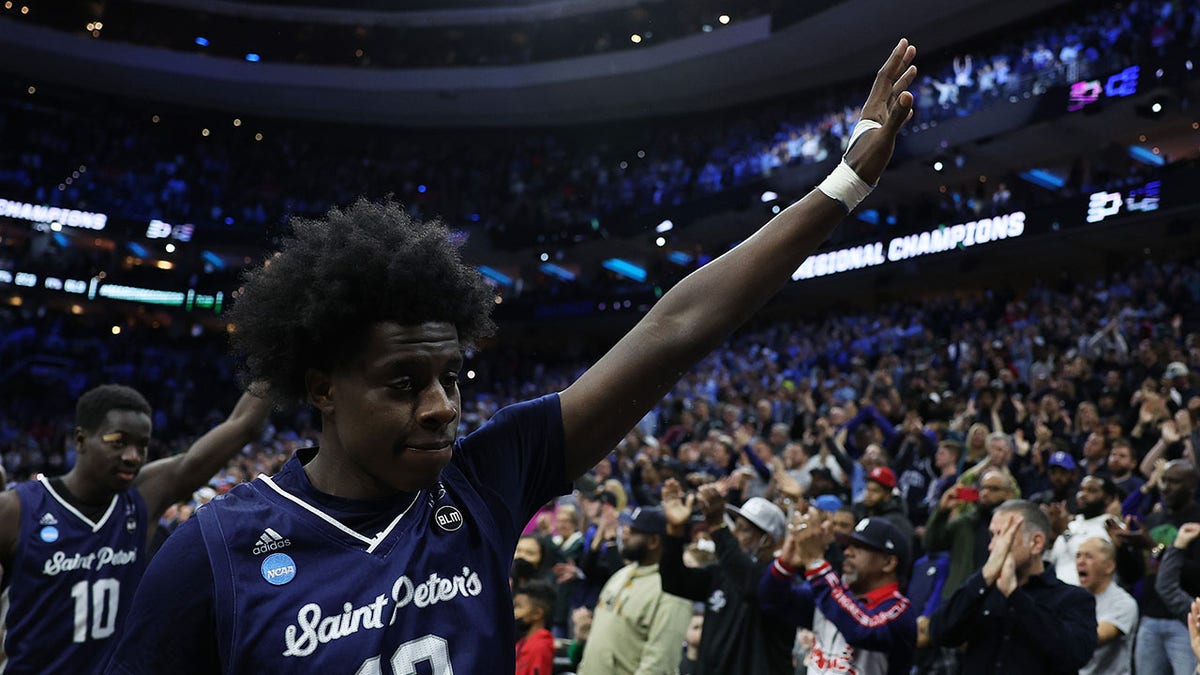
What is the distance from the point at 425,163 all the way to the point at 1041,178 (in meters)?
17.6

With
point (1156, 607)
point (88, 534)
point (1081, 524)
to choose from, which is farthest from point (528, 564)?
point (1156, 607)

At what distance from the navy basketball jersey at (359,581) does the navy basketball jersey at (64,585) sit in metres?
2.50

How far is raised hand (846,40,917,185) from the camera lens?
6.63 feet

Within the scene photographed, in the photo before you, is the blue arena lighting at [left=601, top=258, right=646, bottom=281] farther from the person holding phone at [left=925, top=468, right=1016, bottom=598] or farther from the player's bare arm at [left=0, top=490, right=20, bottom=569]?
the player's bare arm at [left=0, top=490, right=20, bottom=569]

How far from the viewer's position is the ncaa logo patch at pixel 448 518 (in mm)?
1863

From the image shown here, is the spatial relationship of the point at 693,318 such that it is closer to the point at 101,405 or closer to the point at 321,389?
the point at 321,389

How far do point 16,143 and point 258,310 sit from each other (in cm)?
3271

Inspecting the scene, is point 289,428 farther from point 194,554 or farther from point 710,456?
point 194,554

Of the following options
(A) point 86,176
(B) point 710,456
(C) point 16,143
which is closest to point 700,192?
(B) point 710,456

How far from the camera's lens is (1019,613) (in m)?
4.43

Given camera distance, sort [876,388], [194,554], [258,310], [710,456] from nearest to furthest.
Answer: [194,554] → [258,310] → [710,456] → [876,388]

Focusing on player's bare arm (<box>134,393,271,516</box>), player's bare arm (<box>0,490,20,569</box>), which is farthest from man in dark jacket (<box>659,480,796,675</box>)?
player's bare arm (<box>0,490,20,569</box>)

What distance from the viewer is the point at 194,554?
5.48 feet

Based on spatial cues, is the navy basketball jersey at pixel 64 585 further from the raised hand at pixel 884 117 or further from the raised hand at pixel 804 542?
the raised hand at pixel 884 117
